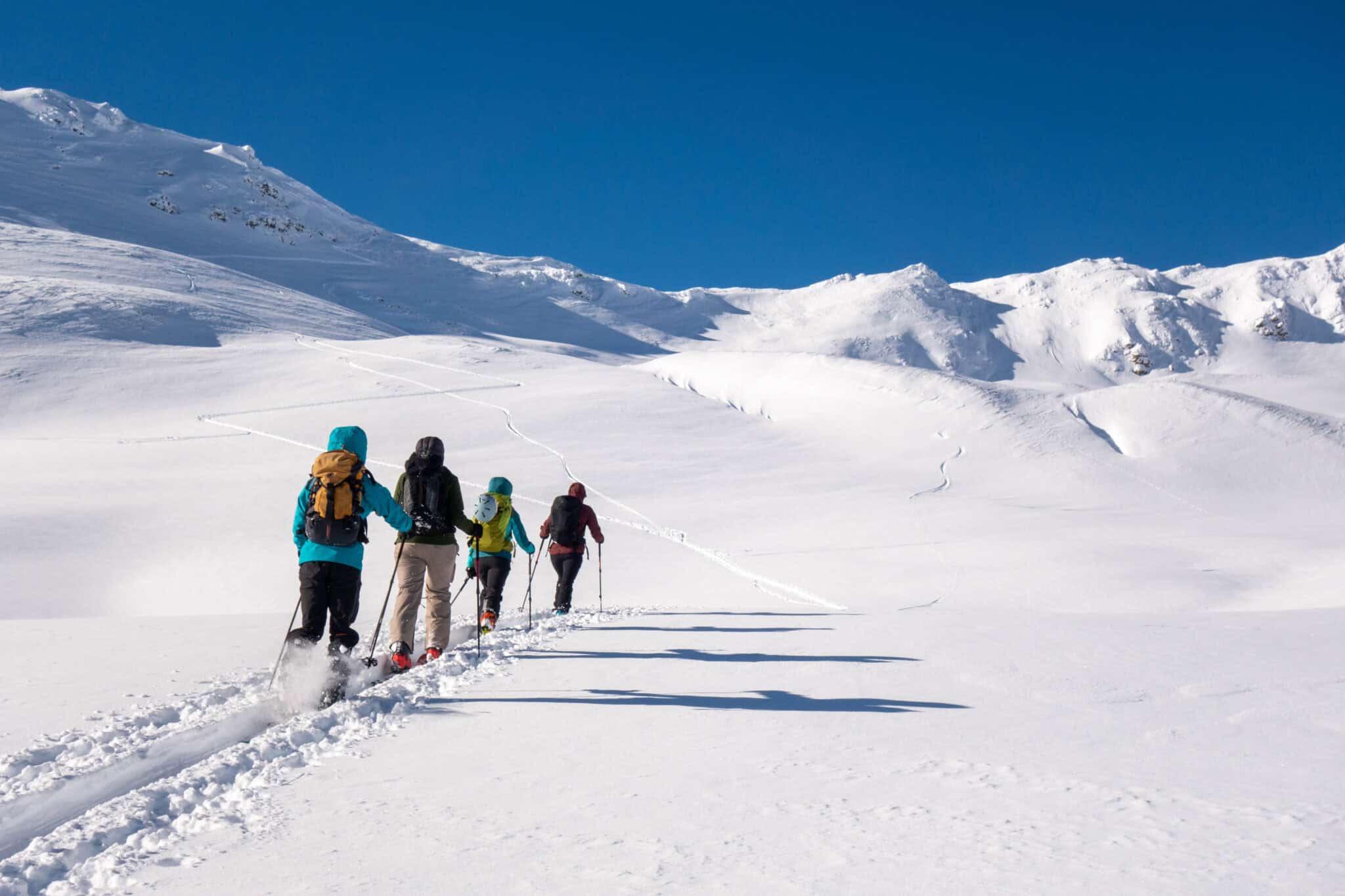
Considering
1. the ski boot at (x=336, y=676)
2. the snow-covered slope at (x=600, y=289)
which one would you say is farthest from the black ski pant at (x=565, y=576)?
the snow-covered slope at (x=600, y=289)

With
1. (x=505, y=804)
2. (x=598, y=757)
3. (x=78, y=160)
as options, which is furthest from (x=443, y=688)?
(x=78, y=160)

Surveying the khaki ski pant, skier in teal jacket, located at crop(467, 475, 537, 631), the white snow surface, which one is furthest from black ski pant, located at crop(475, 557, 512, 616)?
the khaki ski pant

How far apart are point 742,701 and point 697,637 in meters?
3.10

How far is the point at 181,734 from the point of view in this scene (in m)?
5.10

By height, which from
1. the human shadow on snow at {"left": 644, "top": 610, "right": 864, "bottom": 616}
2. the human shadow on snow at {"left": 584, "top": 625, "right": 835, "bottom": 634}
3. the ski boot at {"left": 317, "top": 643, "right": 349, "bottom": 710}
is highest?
the ski boot at {"left": 317, "top": 643, "right": 349, "bottom": 710}

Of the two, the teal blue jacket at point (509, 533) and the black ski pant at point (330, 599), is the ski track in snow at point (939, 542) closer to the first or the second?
the teal blue jacket at point (509, 533)

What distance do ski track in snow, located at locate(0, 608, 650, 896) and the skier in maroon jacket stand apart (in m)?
4.40

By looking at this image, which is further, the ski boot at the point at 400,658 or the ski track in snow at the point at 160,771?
the ski boot at the point at 400,658

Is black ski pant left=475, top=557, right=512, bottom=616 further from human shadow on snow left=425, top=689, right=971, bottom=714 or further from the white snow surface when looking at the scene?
human shadow on snow left=425, top=689, right=971, bottom=714

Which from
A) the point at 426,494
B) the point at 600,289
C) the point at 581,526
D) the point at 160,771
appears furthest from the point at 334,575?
the point at 600,289

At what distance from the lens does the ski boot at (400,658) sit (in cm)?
691

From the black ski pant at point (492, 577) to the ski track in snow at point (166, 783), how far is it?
2.83m

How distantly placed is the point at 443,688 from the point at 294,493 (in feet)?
49.9

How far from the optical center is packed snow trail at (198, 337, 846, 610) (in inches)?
527
